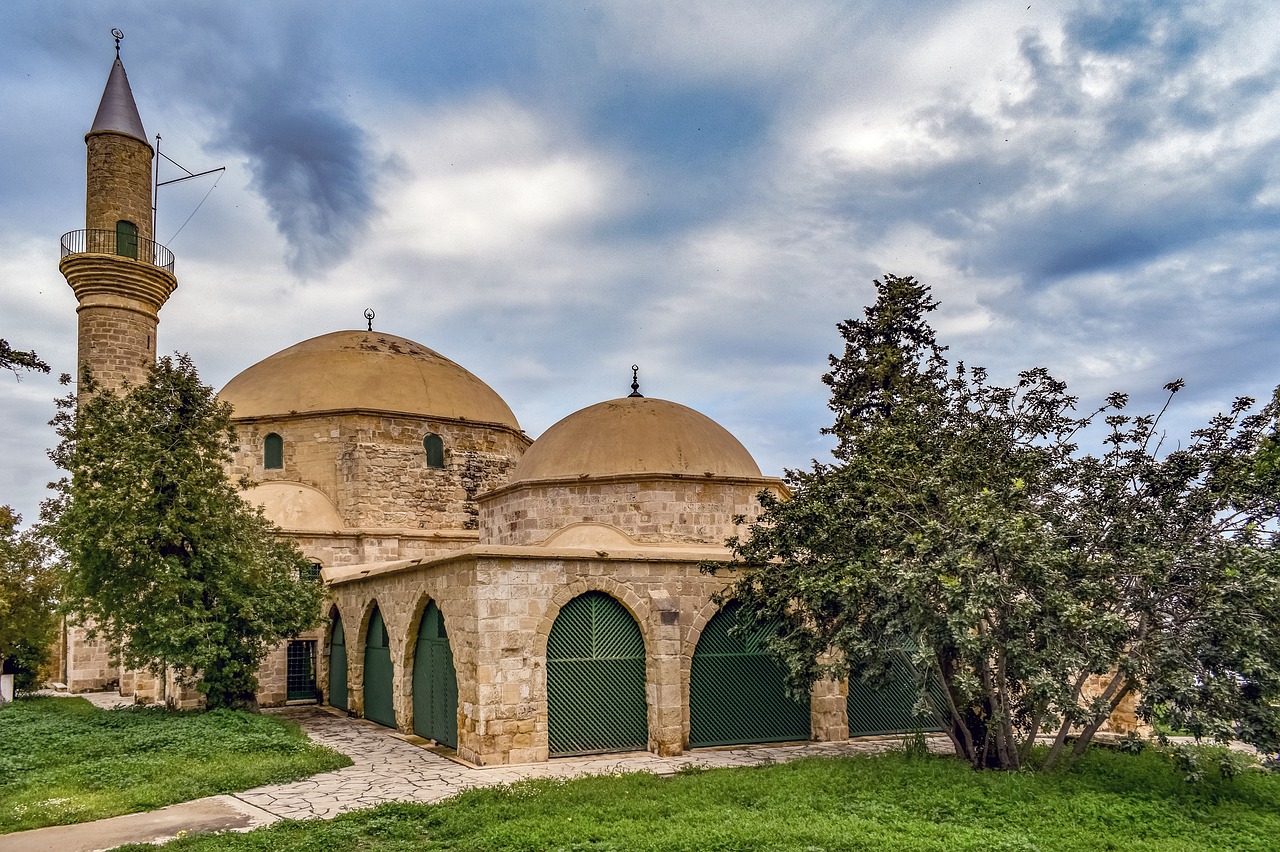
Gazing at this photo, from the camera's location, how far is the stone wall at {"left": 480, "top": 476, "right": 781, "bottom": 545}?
15727 millimetres

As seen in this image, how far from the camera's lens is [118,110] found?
19.5m

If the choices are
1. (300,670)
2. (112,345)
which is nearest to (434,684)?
(300,670)

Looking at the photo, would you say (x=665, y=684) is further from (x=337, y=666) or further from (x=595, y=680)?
(x=337, y=666)

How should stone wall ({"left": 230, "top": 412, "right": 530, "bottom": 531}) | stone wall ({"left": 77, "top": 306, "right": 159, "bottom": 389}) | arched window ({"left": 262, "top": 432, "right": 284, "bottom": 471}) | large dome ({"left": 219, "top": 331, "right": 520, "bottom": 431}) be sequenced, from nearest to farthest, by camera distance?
stone wall ({"left": 77, "top": 306, "right": 159, "bottom": 389}) < stone wall ({"left": 230, "top": 412, "right": 530, "bottom": 531}) < arched window ({"left": 262, "top": 432, "right": 284, "bottom": 471}) < large dome ({"left": 219, "top": 331, "right": 520, "bottom": 431})

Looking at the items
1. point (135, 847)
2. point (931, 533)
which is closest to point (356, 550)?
point (135, 847)

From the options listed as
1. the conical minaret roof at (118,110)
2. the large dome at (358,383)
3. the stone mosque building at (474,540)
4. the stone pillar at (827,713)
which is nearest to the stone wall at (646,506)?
the stone mosque building at (474,540)

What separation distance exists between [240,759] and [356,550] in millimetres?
9033

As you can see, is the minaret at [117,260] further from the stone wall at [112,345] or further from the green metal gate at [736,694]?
the green metal gate at [736,694]

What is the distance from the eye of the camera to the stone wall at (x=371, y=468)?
20094 millimetres

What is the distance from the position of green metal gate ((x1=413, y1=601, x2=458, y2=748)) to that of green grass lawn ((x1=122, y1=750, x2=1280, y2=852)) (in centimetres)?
308

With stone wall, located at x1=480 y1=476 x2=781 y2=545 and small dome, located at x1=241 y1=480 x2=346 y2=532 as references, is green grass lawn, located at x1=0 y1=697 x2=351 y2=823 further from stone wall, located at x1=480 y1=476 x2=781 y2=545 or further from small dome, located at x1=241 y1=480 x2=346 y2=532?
small dome, located at x1=241 y1=480 x2=346 y2=532

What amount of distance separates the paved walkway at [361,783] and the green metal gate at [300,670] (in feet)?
13.9

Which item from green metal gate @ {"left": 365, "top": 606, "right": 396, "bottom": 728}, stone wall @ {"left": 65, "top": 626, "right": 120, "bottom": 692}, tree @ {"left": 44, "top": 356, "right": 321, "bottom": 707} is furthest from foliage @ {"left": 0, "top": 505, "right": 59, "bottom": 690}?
green metal gate @ {"left": 365, "top": 606, "right": 396, "bottom": 728}

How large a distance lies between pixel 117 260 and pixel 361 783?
556 inches
